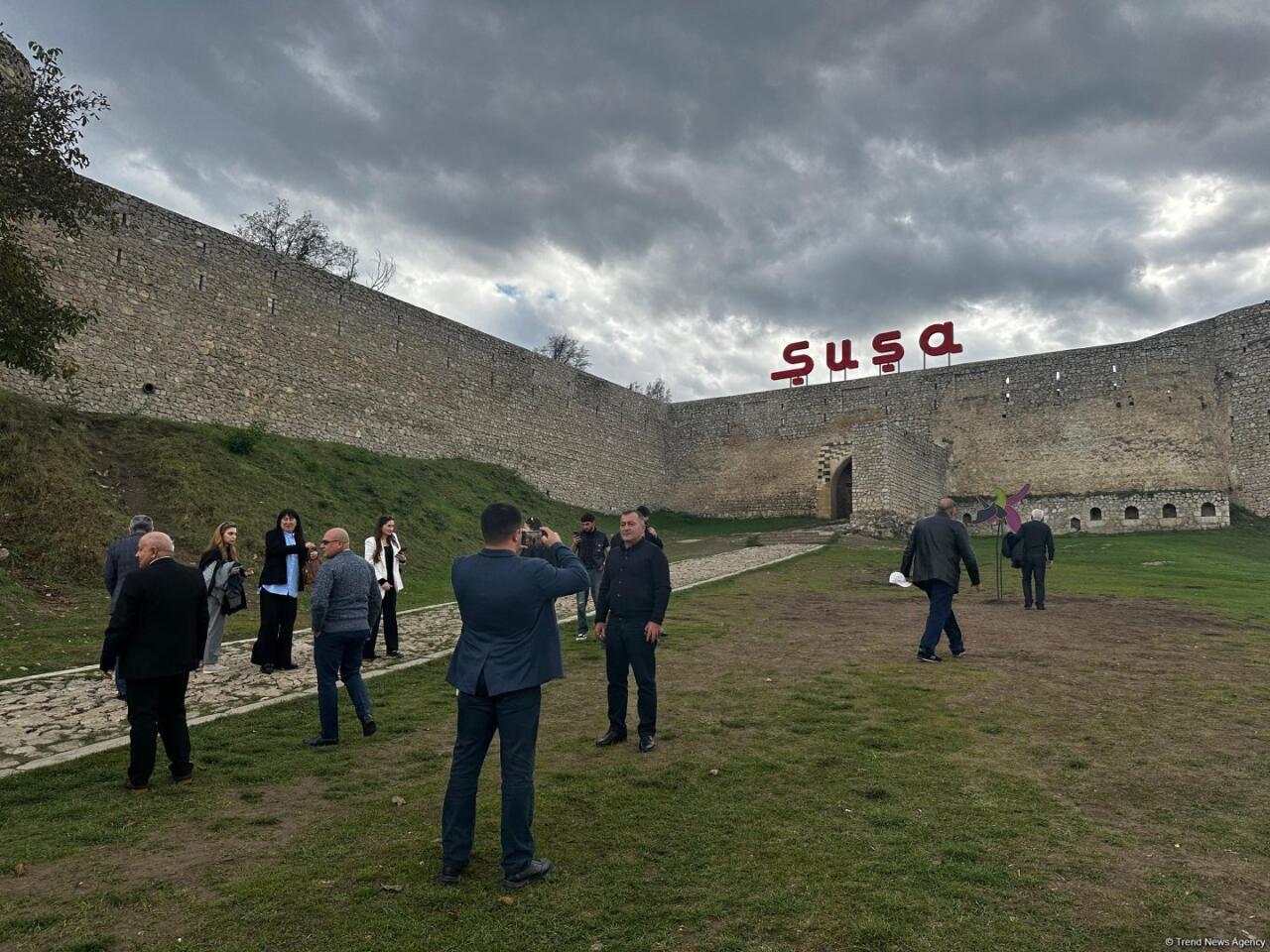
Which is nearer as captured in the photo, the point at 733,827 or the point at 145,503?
the point at 733,827

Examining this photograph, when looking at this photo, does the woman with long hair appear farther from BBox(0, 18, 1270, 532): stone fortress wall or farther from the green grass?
the green grass

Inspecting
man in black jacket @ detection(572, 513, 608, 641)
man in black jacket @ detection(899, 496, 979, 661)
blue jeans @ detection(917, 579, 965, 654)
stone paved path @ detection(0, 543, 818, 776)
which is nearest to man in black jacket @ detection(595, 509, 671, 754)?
stone paved path @ detection(0, 543, 818, 776)

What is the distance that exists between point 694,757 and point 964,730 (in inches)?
82.3

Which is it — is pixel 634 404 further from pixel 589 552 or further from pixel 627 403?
pixel 589 552

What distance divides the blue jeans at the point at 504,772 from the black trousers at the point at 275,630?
5.06m

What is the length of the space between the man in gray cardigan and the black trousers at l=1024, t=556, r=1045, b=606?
10.3 m

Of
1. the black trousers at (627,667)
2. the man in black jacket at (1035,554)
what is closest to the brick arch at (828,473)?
the man in black jacket at (1035,554)

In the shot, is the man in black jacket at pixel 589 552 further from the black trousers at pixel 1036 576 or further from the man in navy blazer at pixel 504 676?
the black trousers at pixel 1036 576

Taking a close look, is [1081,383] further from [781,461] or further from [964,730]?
[964,730]

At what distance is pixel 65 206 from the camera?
470 inches

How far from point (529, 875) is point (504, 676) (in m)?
0.90

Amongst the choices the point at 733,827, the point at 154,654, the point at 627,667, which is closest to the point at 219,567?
the point at 154,654

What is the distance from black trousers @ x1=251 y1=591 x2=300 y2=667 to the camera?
25.9 feet

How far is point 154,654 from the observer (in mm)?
4762
